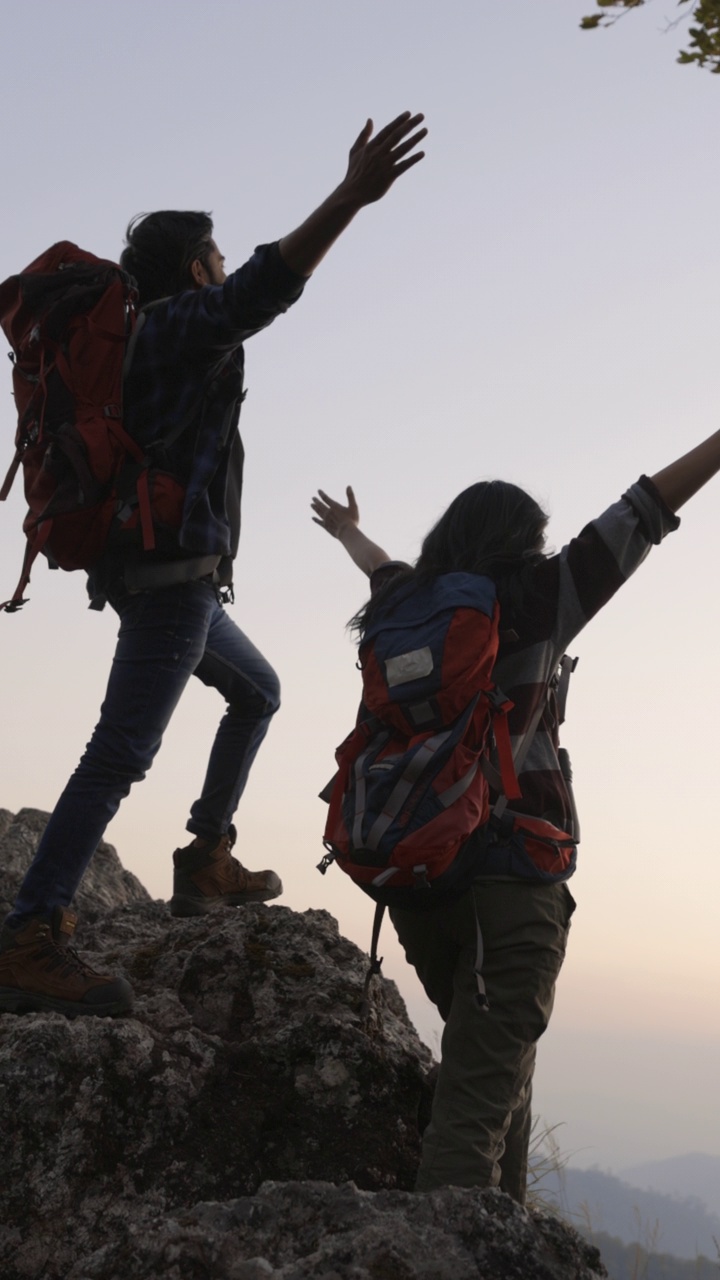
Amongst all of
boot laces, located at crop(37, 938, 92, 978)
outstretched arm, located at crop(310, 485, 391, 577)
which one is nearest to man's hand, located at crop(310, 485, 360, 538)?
outstretched arm, located at crop(310, 485, 391, 577)

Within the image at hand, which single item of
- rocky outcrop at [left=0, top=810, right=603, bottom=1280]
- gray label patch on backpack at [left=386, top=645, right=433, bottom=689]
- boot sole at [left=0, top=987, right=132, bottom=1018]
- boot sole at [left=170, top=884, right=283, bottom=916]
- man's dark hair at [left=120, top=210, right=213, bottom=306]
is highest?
man's dark hair at [left=120, top=210, right=213, bottom=306]

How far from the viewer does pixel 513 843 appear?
10.5 feet

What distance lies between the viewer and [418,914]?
10.9 feet

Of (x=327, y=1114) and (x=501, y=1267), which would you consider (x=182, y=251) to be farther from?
(x=501, y=1267)

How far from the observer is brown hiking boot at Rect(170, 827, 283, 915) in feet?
15.7

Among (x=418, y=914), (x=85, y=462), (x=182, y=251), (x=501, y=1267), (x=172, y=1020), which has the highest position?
(x=182, y=251)

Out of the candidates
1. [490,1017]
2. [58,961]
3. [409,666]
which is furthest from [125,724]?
[490,1017]

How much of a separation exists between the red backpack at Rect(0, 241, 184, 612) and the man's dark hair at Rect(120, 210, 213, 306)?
389 mm

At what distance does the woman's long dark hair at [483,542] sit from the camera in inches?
134

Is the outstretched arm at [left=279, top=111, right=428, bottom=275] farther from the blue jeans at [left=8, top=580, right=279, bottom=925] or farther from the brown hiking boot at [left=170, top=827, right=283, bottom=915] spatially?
the brown hiking boot at [left=170, top=827, right=283, bottom=915]

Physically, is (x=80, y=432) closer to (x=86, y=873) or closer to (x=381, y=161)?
(x=381, y=161)

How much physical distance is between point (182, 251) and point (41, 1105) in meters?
3.00

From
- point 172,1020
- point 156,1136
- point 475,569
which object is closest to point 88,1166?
point 156,1136

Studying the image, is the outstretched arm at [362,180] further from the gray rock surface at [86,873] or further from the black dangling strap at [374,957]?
the gray rock surface at [86,873]
